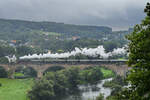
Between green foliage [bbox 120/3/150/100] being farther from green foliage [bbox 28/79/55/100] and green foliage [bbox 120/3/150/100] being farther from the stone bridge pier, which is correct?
the stone bridge pier

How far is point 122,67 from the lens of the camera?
5853 cm

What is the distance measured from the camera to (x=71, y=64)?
67.4 metres

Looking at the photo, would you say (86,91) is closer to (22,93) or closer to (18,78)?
(22,93)

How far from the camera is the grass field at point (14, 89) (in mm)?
50312

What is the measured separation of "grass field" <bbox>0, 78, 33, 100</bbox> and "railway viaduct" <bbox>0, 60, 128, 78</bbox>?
5.82 metres

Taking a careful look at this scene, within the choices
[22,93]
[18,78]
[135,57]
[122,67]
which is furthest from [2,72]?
[135,57]

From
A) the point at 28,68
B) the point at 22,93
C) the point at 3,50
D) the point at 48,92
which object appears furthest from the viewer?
the point at 3,50

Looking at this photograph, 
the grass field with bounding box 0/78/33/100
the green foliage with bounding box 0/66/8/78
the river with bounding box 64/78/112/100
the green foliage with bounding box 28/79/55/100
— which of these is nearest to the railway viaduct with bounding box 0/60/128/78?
the green foliage with bounding box 0/66/8/78

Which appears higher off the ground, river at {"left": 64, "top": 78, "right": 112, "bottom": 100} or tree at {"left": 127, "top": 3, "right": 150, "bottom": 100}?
tree at {"left": 127, "top": 3, "right": 150, "bottom": 100}

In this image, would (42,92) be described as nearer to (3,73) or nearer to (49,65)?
(49,65)

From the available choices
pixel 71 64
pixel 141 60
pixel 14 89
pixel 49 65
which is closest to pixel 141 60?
pixel 141 60

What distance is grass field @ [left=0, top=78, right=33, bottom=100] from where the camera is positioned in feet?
165

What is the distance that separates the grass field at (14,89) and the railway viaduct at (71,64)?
229 inches

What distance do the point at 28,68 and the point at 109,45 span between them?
59137 millimetres
